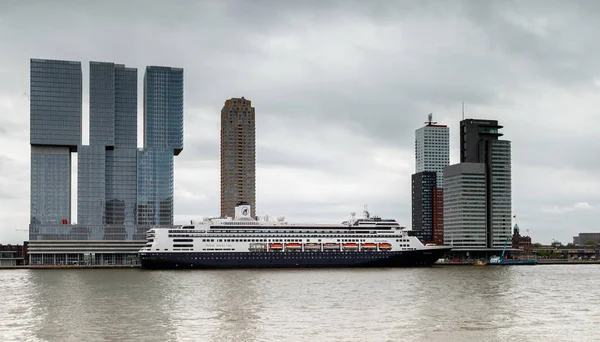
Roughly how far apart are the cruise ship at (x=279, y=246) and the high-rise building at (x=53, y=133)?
48.3m

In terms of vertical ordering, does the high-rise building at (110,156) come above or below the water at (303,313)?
above

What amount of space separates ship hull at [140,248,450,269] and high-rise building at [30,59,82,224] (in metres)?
51.3

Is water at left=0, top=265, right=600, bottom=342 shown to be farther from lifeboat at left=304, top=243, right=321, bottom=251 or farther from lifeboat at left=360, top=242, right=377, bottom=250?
lifeboat at left=360, top=242, right=377, bottom=250

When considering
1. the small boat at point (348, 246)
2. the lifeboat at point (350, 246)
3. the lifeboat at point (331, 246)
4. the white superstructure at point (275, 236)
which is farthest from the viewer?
the lifeboat at point (350, 246)

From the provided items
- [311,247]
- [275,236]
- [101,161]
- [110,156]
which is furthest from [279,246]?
[110,156]

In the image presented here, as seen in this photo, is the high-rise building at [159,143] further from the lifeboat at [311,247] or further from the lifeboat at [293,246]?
the lifeboat at [311,247]

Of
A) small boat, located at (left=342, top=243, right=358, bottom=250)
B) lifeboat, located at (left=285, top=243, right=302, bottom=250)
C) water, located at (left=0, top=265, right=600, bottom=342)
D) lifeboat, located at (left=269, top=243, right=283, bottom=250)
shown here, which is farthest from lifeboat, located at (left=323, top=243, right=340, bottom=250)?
water, located at (left=0, top=265, right=600, bottom=342)

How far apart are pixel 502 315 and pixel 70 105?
145127 millimetres

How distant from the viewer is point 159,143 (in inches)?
7210

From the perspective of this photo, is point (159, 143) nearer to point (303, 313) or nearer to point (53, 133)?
point (53, 133)

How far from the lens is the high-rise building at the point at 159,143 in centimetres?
18212

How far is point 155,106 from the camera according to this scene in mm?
184000

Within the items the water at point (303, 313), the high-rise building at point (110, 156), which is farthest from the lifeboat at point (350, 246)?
the high-rise building at point (110, 156)

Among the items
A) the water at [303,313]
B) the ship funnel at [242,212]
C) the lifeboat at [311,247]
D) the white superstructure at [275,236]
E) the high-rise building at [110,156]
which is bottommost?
the water at [303,313]
